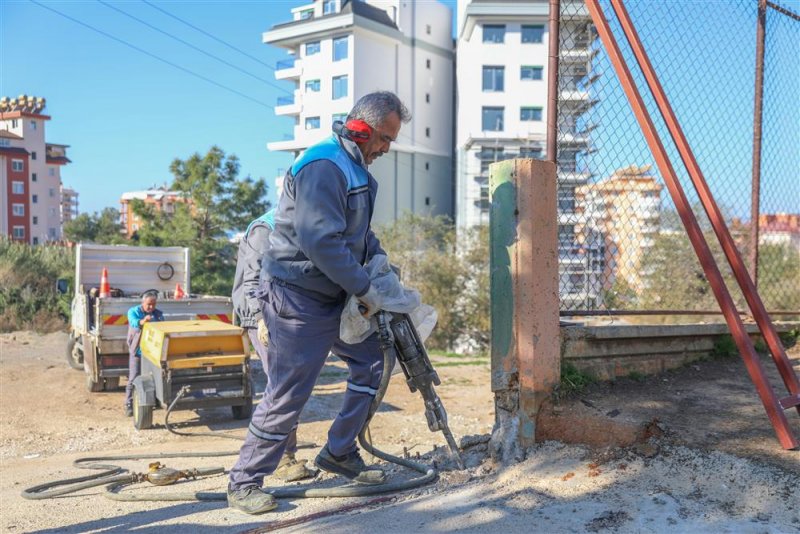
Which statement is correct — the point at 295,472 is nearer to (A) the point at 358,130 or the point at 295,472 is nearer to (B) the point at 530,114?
(A) the point at 358,130

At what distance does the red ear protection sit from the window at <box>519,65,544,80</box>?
45.4 m

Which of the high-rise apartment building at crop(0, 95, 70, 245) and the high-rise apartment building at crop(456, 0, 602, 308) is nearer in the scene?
the high-rise apartment building at crop(456, 0, 602, 308)

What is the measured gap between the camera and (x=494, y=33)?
4691 cm

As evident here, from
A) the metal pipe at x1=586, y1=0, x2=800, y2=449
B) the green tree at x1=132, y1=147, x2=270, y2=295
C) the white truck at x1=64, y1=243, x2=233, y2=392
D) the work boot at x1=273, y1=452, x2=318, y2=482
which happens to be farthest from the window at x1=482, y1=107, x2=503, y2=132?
the work boot at x1=273, y1=452, x2=318, y2=482

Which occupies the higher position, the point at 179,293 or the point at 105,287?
the point at 105,287

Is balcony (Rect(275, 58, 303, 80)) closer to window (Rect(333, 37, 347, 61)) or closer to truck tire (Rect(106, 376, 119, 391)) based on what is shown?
window (Rect(333, 37, 347, 61))

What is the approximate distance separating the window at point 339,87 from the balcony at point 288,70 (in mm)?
3171

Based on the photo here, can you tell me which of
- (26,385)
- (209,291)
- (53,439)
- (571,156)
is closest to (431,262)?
(209,291)

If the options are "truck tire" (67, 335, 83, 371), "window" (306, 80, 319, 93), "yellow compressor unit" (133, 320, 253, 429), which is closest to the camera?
"yellow compressor unit" (133, 320, 253, 429)

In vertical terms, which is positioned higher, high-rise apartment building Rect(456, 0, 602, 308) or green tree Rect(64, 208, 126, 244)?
high-rise apartment building Rect(456, 0, 602, 308)

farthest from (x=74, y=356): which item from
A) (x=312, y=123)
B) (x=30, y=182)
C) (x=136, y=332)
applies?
(x=30, y=182)

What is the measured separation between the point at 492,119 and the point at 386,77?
8.22 m

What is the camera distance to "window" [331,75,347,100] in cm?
4709

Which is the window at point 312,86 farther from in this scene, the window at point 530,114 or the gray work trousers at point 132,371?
the gray work trousers at point 132,371
